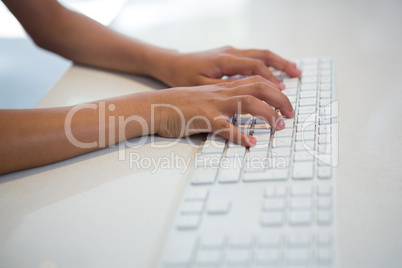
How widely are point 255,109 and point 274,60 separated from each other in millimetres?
224

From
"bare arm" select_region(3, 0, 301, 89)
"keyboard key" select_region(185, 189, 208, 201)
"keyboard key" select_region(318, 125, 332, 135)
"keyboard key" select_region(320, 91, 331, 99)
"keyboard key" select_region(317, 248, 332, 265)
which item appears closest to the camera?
"keyboard key" select_region(317, 248, 332, 265)

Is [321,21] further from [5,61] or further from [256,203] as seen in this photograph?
[5,61]

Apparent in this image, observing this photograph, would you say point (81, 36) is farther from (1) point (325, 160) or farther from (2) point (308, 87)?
(1) point (325, 160)

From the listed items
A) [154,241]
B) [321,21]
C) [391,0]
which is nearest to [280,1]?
[321,21]

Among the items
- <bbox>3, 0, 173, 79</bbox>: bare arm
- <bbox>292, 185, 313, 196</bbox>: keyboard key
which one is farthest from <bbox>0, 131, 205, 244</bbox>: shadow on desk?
<bbox>3, 0, 173, 79</bbox>: bare arm

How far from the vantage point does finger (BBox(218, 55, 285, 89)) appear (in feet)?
2.99

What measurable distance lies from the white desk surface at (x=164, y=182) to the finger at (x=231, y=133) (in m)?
0.06

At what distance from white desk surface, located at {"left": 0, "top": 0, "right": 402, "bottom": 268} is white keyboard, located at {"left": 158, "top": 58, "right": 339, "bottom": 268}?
1.0 inches

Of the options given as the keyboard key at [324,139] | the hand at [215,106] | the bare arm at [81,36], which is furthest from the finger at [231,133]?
the bare arm at [81,36]

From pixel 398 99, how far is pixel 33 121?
2.12 feet

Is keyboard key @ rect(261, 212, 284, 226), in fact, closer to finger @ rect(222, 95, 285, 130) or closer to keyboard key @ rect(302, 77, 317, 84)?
finger @ rect(222, 95, 285, 130)

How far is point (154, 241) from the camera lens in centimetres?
58

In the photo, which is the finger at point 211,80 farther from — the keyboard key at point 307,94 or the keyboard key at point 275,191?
the keyboard key at point 275,191

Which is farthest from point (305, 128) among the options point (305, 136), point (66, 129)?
point (66, 129)
